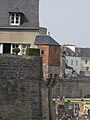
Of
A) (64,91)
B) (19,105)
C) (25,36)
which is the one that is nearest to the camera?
(19,105)

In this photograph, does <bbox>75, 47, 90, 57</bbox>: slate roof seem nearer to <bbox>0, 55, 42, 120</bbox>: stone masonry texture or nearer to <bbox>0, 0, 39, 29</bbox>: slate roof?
<bbox>0, 0, 39, 29</bbox>: slate roof

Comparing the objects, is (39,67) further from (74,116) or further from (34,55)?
(74,116)

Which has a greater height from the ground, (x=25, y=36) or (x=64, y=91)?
(x=25, y=36)

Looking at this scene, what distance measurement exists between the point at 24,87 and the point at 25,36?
17.7ft

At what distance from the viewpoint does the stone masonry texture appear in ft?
84.4

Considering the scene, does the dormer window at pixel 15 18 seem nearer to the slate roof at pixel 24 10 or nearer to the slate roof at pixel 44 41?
the slate roof at pixel 24 10

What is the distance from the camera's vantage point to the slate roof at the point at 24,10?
31.2 meters

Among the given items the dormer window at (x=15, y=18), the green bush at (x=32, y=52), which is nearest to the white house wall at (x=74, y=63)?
the dormer window at (x=15, y=18)

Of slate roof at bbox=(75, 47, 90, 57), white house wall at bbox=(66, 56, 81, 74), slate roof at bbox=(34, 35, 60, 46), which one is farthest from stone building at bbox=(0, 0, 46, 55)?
slate roof at bbox=(75, 47, 90, 57)

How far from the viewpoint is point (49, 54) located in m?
28.1

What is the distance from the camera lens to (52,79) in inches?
1077

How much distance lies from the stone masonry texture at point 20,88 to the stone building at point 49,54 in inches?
32.0

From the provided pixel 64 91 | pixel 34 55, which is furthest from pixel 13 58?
pixel 64 91

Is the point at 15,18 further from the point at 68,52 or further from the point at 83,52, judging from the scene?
the point at 83,52
